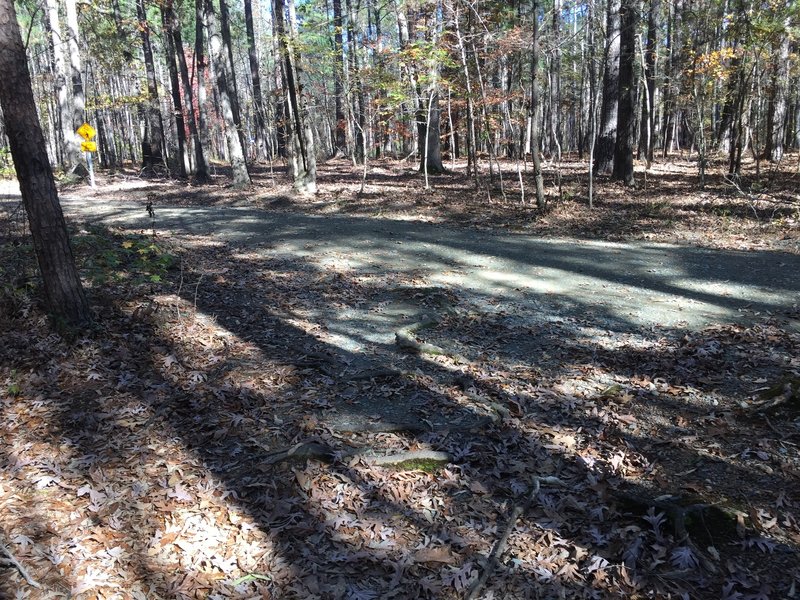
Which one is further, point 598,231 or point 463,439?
point 598,231

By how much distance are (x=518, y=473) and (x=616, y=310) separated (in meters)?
4.28

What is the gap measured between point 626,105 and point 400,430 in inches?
639

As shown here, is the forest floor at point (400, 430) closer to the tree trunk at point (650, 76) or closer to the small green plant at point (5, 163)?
the small green plant at point (5, 163)

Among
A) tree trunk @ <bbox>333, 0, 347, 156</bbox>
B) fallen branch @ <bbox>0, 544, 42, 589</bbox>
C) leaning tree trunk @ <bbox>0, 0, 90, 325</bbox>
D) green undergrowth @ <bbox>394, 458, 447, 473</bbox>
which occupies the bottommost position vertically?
green undergrowth @ <bbox>394, 458, 447, 473</bbox>

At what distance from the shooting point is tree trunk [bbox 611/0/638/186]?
17.4 metres

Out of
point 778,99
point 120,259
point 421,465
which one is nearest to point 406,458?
point 421,465

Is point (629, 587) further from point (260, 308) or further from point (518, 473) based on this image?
point (260, 308)

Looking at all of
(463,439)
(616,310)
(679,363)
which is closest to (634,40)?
(616,310)

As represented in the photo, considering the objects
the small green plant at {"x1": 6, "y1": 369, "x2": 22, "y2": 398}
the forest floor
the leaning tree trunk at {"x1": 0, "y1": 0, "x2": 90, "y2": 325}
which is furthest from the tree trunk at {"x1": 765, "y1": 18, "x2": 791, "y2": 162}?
the small green plant at {"x1": 6, "y1": 369, "x2": 22, "y2": 398}

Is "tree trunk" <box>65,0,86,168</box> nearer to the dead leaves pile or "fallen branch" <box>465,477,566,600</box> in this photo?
the dead leaves pile

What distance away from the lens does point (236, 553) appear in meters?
3.51

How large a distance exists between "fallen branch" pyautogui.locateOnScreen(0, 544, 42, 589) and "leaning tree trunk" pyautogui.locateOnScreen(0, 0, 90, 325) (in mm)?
3227

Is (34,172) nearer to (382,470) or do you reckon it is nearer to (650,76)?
(382,470)

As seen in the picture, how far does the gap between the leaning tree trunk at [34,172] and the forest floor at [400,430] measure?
20.3 inches
